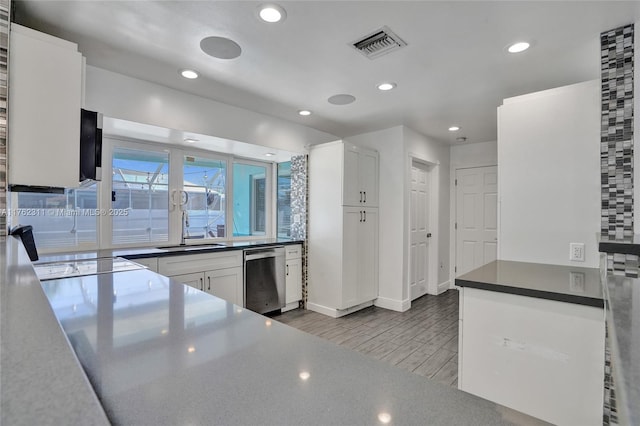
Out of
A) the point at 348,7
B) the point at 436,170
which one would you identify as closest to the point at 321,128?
the point at 436,170

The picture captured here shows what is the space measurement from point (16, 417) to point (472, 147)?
5512 mm

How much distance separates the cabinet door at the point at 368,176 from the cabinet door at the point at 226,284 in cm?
179

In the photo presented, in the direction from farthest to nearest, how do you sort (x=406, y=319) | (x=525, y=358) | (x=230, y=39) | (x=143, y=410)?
(x=406, y=319)
(x=230, y=39)
(x=525, y=358)
(x=143, y=410)

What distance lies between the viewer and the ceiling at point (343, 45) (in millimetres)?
1693

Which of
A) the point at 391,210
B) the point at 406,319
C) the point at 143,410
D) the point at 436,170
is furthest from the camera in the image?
the point at 436,170

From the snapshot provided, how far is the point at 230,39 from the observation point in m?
1.98

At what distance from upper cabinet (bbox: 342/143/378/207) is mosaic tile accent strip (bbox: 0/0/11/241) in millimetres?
2793

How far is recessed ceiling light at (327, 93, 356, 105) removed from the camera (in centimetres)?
296

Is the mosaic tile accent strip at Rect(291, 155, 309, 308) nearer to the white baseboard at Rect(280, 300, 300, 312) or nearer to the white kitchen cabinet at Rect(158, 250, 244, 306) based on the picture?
the white baseboard at Rect(280, 300, 300, 312)

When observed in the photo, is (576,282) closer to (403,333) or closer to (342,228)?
(403,333)

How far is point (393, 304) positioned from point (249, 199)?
2.42 meters

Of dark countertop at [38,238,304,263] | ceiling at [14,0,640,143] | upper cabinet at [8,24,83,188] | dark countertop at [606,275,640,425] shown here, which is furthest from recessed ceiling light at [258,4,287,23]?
dark countertop at [38,238,304,263]

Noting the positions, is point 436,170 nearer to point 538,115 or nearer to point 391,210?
point 391,210

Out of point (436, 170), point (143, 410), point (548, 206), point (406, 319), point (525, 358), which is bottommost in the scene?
point (406, 319)
